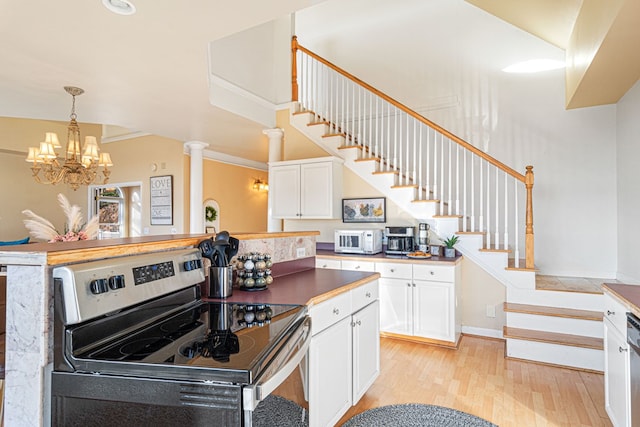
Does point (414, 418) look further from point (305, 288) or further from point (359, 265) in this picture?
point (359, 265)

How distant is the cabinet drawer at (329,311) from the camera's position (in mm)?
1721

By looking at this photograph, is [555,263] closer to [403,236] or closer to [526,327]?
[526,327]

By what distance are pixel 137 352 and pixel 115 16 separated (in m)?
2.03

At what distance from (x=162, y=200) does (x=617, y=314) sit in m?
6.01

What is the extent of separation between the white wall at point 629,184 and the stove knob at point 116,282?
4232 millimetres

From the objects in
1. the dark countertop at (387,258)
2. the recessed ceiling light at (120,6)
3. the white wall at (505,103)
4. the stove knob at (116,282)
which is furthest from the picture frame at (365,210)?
the stove knob at (116,282)

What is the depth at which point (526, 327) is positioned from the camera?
3.26m

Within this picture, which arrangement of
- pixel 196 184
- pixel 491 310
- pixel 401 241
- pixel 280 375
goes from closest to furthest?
pixel 280 375, pixel 491 310, pixel 401 241, pixel 196 184

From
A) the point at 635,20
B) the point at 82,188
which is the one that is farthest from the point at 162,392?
the point at 82,188

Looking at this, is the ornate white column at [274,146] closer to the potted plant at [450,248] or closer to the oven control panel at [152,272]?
the potted plant at [450,248]

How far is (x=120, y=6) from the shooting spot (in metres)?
1.98

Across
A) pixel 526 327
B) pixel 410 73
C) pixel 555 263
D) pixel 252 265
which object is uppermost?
pixel 410 73

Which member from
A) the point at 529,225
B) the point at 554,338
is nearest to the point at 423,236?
the point at 529,225

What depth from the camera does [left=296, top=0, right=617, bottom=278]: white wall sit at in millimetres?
3992
